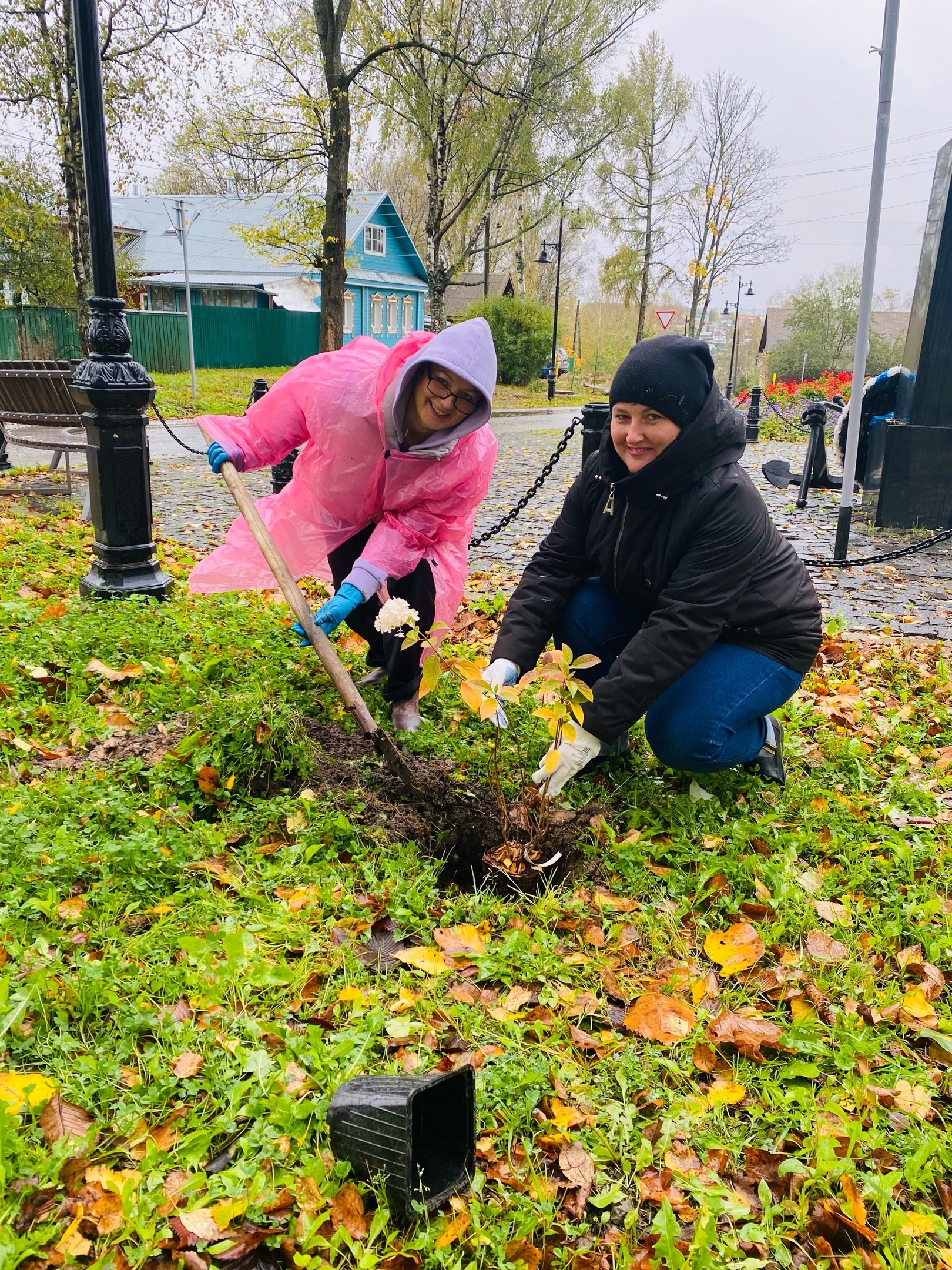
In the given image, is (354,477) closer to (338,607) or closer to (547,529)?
(338,607)

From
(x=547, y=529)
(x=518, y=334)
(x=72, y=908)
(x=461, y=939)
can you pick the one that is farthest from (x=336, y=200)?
(x=518, y=334)

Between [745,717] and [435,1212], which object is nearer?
[435,1212]

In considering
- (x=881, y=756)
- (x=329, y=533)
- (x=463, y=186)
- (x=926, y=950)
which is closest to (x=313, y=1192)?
(x=926, y=950)

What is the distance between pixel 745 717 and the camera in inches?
117

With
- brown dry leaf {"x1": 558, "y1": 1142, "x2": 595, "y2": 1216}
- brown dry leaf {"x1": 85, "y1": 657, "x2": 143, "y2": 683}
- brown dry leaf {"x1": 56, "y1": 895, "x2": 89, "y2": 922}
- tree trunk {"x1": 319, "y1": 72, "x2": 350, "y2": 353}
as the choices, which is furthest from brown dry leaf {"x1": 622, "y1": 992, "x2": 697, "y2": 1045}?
tree trunk {"x1": 319, "y1": 72, "x2": 350, "y2": 353}

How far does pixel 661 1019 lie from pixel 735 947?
1.20 ft

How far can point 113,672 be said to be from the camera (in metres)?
3.65

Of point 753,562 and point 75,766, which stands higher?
point 753,562

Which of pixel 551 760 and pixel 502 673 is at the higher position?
pixel 502 673

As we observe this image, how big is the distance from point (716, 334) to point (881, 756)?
6294cm

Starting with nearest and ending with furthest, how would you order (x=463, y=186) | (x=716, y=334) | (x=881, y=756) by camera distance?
(x=881, y=756) → (x=463, y=186) → (x=716, y=334)

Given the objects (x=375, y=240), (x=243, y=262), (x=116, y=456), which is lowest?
(x=116, y=456)

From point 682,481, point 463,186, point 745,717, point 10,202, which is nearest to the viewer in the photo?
point 682,481

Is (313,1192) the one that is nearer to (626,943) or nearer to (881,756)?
(626,943)
